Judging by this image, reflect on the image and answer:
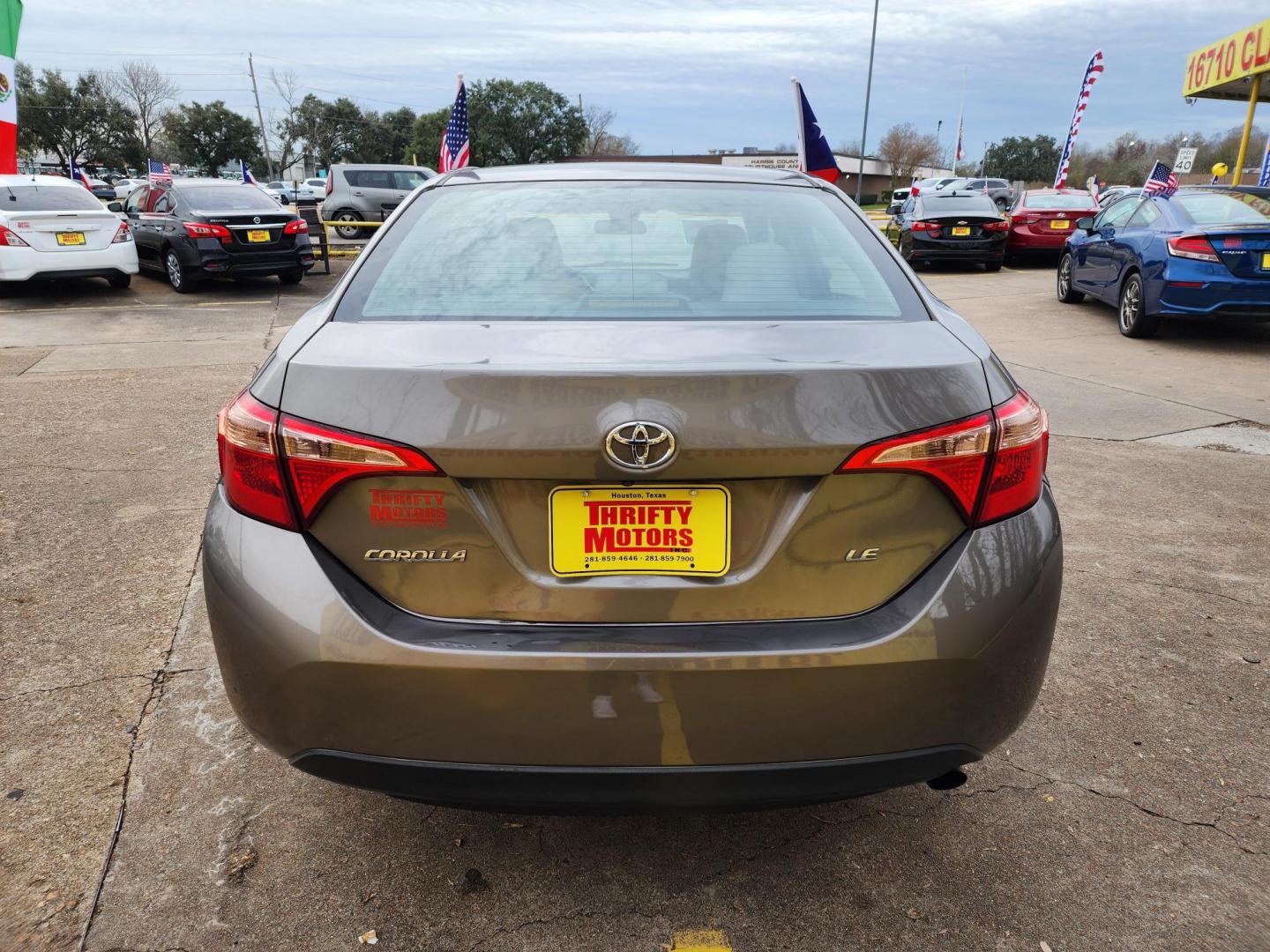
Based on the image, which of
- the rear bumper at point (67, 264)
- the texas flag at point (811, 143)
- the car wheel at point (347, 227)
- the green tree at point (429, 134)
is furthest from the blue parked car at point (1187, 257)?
the green tree at point (429, 134)

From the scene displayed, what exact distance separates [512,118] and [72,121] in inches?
1289

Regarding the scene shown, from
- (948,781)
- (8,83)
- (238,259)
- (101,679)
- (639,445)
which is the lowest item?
(101,679)

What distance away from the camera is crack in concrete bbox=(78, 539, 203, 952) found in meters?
2.14

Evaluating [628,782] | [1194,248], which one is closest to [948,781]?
[628,782]

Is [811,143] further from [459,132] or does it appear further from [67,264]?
[67,264]

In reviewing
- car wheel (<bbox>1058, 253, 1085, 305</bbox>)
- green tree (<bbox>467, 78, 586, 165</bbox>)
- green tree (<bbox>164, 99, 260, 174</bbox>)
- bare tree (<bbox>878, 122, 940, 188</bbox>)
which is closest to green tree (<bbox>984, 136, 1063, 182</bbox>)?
bare tree (<bbox>878, 122, 940, 188</bbox>)

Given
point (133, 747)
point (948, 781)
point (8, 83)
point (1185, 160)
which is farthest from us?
point (1185, 160)

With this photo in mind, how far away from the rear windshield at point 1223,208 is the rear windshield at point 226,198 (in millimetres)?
11476

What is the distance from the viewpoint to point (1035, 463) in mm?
1926

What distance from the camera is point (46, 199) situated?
12.6 meters

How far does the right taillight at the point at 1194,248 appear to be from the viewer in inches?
354

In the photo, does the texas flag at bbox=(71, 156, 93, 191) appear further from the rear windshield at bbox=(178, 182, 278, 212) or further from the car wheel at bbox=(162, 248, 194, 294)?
the rear windshield at bbox=(178, 182, 278, 212)

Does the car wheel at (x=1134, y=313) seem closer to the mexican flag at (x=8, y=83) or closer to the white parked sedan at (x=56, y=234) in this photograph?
the white parked sedan at (x=56, y=234)

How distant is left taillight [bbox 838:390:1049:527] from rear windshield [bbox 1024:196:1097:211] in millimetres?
18542
